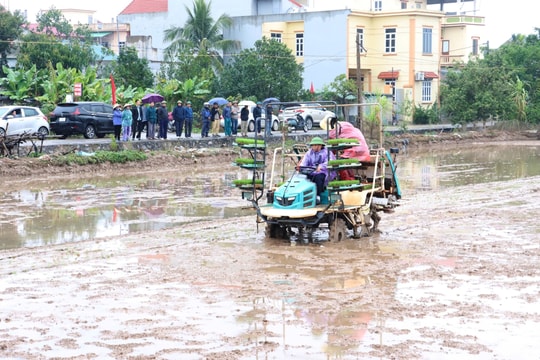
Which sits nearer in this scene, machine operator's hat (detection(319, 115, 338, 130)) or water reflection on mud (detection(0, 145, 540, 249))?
machine operator's hat (detection(319, 115, 338, 130))

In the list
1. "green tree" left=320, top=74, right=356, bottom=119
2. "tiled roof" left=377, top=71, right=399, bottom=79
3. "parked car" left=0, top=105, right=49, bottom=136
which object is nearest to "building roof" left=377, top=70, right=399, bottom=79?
"tiled roof" left=377, top=71, right=399, bottom=79

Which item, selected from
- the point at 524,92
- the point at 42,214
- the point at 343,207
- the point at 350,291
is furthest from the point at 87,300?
the point at 524,92

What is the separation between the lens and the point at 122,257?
47.3 ft

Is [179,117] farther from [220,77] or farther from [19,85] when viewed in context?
[220,77]

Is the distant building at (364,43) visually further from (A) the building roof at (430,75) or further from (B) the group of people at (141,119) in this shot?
(B) the group of people at (141,119)

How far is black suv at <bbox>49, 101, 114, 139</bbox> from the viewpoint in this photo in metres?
33.4

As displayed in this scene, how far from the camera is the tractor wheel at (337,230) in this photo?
1572 cm

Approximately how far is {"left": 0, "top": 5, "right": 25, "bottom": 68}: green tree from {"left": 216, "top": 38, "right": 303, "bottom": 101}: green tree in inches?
489

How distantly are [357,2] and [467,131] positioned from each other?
29360 millimetres

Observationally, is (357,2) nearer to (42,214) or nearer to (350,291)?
(42,214)

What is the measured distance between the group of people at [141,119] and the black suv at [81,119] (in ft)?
3.64

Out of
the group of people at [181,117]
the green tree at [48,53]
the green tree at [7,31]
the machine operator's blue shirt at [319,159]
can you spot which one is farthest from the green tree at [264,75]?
the machine operator's blue shirt at [319,159]

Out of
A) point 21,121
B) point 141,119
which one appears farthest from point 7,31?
point 21,121

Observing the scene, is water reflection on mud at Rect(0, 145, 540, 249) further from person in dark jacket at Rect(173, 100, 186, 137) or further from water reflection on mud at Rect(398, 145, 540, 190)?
person in dark jacket at Rect(173, 100, 186, 137)
